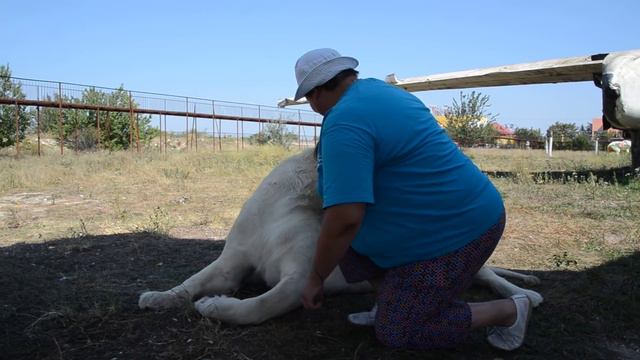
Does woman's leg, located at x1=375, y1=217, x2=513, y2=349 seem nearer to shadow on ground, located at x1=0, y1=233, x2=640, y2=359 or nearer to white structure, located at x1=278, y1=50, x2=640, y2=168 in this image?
shadow on ground, located at x1=0, y1=233, x2=640, y2=359

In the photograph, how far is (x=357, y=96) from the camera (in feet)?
7.05

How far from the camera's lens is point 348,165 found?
6.63 ft

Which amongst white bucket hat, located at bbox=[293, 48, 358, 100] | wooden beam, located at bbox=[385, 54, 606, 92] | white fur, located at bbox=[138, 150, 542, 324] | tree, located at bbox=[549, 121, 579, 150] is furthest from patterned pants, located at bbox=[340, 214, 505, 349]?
tree, located at bbox=[549, 121, 579, 150]

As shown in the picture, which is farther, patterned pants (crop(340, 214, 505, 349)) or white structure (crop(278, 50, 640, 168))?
white structure (crop(278, 50, 640, 168))

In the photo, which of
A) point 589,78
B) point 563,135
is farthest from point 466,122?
point 563,135

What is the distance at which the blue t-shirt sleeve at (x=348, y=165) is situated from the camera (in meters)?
2.01

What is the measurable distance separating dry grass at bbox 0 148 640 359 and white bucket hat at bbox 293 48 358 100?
1162 mm

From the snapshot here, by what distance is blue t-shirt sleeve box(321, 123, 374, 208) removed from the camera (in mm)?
2008

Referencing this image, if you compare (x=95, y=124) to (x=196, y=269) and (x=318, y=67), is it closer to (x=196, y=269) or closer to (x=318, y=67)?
(x=196, y=269)

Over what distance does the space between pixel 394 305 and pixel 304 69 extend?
1.06m

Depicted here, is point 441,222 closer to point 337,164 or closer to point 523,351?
point 337,164

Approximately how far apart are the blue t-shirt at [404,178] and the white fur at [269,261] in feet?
1.65

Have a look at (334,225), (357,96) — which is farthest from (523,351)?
(357,96)

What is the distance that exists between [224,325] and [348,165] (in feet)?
3.81
